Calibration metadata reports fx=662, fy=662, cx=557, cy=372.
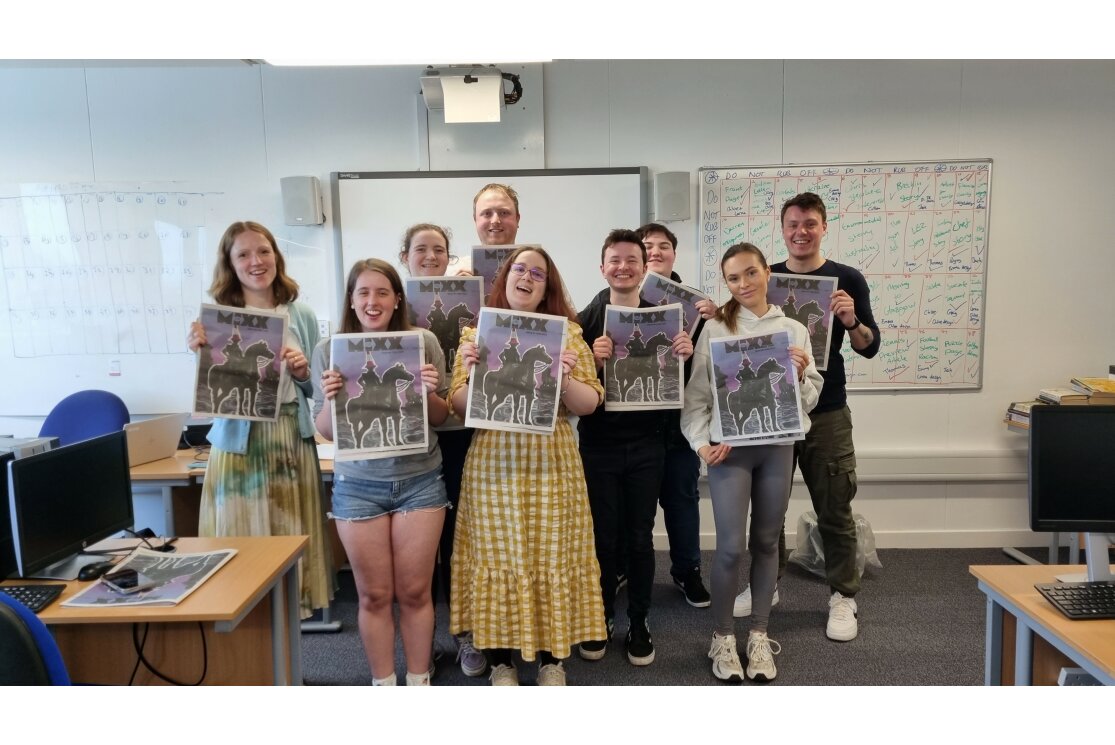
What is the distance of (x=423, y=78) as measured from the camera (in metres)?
3.67

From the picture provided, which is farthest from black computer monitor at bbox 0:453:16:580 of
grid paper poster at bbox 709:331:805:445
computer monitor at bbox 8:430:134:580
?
grid paper poster at bbox 709:331:805:445

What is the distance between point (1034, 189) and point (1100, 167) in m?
0.42

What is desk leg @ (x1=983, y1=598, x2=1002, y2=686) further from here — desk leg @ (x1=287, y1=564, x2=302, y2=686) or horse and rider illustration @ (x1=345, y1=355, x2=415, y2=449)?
desk leg @ (x1=287, y1=564, x2=302, y2=686)

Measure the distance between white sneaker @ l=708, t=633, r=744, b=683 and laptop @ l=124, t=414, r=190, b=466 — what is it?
2946 mm

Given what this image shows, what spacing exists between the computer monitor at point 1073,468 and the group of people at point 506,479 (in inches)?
30.9

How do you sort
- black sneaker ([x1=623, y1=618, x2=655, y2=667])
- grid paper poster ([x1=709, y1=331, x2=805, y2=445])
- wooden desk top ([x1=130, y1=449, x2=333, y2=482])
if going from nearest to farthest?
grid paper poster ([x1=709, y1=331, x2=805, y2=445])
black sneaker ([x1=623, y1=618, x2=655, y2=667])
wooden desk top ([x1=130, y1=449, x2=333, y2=482])

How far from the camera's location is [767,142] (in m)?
4.05

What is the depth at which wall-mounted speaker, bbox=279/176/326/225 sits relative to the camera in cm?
397

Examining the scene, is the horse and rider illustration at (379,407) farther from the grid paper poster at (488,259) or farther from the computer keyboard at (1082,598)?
the computer keyboard at (1082,598)

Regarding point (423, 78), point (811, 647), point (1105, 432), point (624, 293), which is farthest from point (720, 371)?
point (423, 78)

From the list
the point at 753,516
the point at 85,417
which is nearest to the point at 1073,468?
the point at 753,516

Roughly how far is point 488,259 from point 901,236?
274 cm

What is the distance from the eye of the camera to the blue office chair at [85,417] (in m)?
3.63

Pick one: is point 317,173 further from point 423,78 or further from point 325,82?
point 423,78
